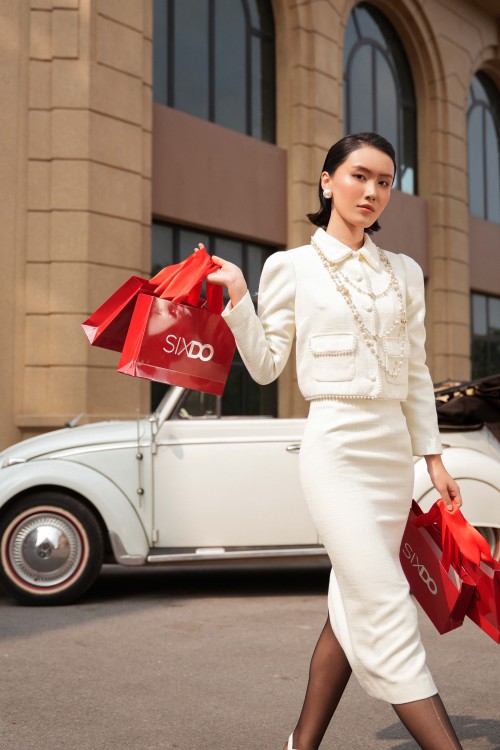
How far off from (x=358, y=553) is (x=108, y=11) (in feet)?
36.2

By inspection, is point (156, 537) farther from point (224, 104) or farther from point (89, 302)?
point (224, 104)

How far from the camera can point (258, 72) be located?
15.5 meters

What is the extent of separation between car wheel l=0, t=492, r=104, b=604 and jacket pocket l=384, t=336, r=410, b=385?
4.17 m

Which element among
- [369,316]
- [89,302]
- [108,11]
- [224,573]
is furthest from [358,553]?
[108,11]

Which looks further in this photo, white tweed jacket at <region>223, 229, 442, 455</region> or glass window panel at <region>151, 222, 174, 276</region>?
glass window panel at <region>151, 222, 174, 276</region>

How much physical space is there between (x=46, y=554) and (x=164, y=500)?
886mm

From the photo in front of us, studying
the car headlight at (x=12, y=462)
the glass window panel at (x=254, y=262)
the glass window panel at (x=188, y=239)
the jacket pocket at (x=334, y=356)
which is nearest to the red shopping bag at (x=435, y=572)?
the jacket pocket at (x=334, y=356)

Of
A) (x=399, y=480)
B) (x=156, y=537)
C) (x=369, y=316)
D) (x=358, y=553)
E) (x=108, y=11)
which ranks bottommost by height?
(x=156, y=537)

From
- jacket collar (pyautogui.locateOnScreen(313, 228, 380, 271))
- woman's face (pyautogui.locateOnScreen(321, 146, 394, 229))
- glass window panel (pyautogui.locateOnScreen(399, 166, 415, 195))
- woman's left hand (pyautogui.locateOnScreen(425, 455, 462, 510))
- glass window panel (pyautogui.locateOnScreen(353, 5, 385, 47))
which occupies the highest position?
glass window panel (pyautogui.locateOnScreen(353, 5, 385, 47))

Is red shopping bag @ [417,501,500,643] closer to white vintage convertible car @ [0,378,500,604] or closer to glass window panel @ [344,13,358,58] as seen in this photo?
white vintage convertible car @ [0,378,500,604]

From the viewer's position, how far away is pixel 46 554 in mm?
6641

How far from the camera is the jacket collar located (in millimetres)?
2965

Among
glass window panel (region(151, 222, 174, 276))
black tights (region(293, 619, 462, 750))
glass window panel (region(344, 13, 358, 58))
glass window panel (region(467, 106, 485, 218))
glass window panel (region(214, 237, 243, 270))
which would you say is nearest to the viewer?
black tights (region(293, 619, 462, 750))

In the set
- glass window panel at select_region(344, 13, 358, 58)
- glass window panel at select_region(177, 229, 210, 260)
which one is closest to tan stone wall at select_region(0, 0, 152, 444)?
glass window panel at select_region(177, 229, 210, 260)
